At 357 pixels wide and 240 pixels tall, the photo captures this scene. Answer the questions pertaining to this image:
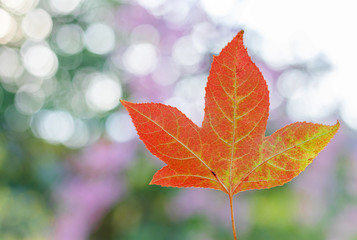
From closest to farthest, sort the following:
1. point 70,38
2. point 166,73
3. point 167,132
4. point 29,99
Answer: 1. point 167,132
2. point 166,73
3. point 70,38
4. point 29,99

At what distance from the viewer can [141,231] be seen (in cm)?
175

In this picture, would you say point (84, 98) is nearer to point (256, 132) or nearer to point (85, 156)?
point (85, 156)

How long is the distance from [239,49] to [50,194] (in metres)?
2.54

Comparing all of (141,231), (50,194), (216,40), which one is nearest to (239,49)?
(216,40)

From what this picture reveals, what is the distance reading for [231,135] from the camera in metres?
0.19

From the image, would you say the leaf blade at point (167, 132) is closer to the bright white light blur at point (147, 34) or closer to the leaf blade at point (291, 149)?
the leaf blade at point (291, 149)

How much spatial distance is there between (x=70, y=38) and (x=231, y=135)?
4.01 metres

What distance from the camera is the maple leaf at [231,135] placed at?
18 cm

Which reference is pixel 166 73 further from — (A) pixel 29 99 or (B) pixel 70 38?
(A) pixel 29 99

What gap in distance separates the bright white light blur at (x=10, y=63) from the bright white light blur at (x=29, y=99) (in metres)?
0.24

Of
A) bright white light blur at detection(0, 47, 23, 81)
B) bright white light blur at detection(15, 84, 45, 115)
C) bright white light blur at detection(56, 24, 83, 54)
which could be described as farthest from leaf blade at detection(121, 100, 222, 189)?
bright white light blur at detection(0, 47, 23, 81)

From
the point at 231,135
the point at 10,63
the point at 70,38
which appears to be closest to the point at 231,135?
the point at 231,135

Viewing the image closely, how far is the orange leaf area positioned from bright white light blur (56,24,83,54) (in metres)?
3.93

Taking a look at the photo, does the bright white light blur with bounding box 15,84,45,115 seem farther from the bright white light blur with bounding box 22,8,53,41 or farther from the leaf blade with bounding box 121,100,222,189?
the leaf blade with bounding box 121,100,222,189
